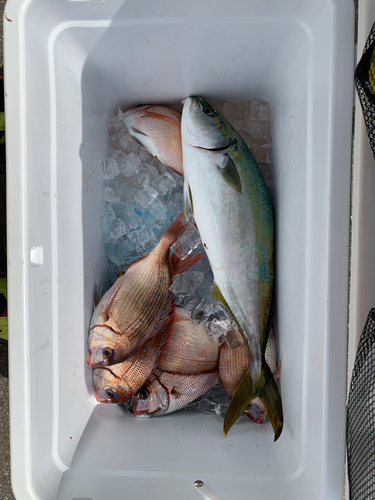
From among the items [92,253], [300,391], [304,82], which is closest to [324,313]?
[300,391]

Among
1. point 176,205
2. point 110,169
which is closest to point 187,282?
point 176,205

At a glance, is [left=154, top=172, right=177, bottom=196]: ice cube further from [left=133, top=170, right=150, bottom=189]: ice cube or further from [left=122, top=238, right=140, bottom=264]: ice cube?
[left=122, top=238, right=140, bottom=264]: ice cube

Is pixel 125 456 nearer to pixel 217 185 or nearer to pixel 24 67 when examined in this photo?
pixel 217 185

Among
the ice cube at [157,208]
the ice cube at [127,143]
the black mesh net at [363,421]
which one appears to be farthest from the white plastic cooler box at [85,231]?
the ice cube at [157,208]

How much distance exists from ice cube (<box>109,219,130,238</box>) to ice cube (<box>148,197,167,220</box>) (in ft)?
0.38

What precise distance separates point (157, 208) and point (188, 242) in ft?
0.65

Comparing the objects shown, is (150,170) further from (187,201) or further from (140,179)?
(187,201)

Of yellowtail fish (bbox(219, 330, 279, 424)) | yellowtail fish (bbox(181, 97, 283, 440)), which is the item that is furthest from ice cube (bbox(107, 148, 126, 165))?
yellowtail fish (bbox(219, 330, 279, 424))

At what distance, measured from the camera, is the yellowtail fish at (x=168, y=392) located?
1144 millimetres

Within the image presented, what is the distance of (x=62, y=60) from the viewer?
3.37 ft

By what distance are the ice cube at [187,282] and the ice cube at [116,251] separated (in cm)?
26

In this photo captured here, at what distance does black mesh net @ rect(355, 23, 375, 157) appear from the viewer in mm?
720

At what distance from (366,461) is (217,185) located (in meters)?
0.79

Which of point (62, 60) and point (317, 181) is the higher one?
point (62, 60)
